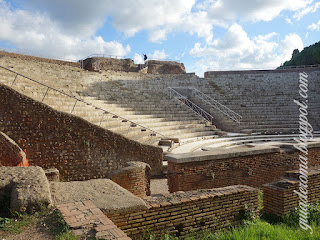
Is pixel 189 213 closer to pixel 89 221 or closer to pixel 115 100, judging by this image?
pixel 89 221

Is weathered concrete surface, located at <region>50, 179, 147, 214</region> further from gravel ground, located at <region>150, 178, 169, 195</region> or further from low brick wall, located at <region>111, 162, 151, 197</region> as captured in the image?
gravel ground, located at <region>150, 178, 169, 195</region>

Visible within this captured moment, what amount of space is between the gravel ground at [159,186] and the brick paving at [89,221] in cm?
379

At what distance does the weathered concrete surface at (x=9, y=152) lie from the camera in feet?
20.5

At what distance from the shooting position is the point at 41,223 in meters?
3.15

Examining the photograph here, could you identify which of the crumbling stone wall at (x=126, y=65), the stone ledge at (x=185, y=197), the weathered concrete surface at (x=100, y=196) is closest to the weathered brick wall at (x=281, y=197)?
the stone ledge at (x=185, y=197)

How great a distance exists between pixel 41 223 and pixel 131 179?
3130 mm

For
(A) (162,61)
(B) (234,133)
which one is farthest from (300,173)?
(A) (162,61)

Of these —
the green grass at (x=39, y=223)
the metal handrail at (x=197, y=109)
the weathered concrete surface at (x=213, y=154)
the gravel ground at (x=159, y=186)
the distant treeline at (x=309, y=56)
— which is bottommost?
the gravel ground at (x=159, y=186)

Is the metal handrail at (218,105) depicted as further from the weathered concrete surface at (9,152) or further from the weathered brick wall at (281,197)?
the weathered concrete surface at (9,152)

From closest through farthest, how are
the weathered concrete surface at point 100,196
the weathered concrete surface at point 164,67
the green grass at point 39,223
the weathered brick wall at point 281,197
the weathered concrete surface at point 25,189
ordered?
the green grass at point 39,223
the weathered concrete surface at point 25,189
the weathered concrete surface at point 100,196
the weathered brick wall at point 281,197
the weathered concrete surface at point 164,67

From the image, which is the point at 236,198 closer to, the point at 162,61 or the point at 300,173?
the point at 300,173

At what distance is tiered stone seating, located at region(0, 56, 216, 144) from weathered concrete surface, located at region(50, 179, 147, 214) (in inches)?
203

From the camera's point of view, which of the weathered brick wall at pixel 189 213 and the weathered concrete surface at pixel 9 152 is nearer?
the weathered brick wall at pixel 189 213

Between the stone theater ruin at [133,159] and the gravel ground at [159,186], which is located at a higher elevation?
the stone theater ruin at [133,159]
